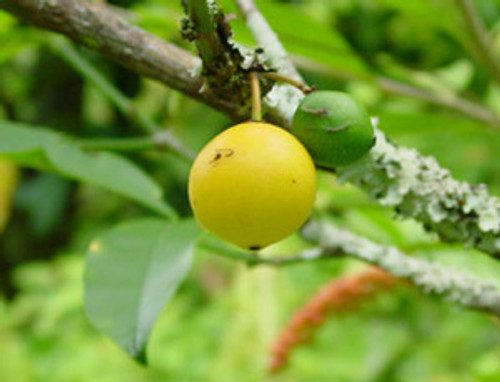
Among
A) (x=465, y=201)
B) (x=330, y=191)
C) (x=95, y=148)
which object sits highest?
(x=465, y=201)

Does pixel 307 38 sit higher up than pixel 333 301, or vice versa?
pixel 307 38

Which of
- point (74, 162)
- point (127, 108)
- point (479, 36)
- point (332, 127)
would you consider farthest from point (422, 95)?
point (332, 127)

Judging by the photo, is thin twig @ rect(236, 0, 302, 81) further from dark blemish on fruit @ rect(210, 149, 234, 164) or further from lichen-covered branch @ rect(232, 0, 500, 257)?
dark blemish on fruit @ rect(210, 149, 234, 164)

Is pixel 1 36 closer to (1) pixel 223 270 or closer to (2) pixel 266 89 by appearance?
(2) pixel 266 89

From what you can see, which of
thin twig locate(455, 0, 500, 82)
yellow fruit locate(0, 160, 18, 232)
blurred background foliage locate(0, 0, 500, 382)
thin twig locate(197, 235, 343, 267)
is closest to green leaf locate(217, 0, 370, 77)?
blurred background foliage locate(0, 0, 500, 382)

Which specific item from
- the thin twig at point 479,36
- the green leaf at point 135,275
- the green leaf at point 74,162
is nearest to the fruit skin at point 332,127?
the green leaf at point 135,275

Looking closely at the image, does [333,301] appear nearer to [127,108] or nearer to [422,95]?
[422,95]

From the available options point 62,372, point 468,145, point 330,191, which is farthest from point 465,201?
point 62,372
